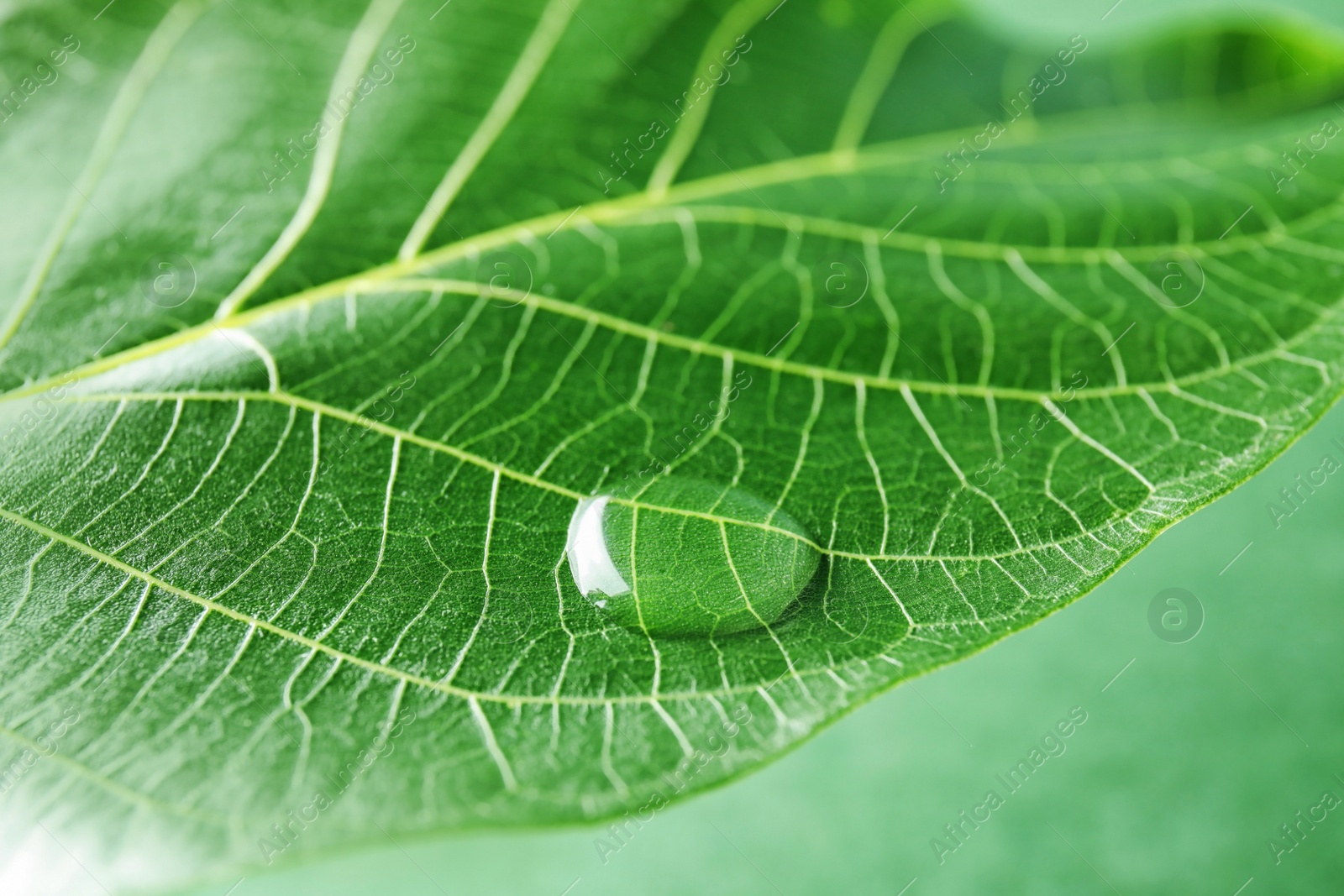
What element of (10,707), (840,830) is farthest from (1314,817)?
(10,707)

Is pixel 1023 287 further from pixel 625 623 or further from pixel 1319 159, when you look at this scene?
pixel 625 623

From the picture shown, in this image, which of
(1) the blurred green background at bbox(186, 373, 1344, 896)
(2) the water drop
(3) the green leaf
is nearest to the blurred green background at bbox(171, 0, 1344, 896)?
(1) the blurred green background at bbox(186, 373, 1344, 896)

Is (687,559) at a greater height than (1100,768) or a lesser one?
greater

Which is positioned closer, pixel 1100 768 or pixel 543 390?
pixel 543 390

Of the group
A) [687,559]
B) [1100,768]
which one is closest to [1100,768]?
[1100,768]

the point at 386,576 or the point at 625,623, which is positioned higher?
the point at 386,576

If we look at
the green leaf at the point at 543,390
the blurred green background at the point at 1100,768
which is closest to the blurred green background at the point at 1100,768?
the blurred green background at the point at 1100,768

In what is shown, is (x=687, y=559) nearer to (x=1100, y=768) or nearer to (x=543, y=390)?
(x=543, y=390)

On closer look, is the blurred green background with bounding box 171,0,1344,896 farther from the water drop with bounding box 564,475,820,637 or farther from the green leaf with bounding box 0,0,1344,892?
the water drop with bounding box 564,475,820,637
